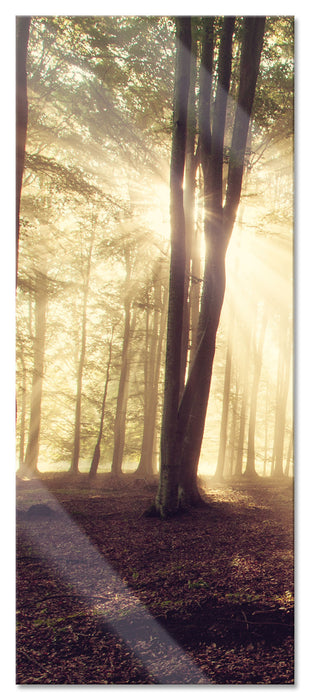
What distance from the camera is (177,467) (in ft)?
20.0

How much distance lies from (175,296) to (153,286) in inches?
287

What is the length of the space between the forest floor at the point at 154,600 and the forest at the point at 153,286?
0.6 inches

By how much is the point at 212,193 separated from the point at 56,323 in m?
8.08

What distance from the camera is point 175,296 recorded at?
593 centimetres

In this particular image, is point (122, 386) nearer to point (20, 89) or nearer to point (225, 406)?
point (225, 406)

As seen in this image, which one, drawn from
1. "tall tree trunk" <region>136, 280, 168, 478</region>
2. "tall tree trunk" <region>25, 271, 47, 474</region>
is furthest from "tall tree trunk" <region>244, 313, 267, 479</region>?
"tall tree trunk" <region>25, 271, 47, 474</region>

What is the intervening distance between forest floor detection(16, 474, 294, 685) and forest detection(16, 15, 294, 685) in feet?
0.05

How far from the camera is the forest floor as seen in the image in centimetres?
247

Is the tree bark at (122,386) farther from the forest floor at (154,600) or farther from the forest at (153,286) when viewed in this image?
the forest floor at (154,600)

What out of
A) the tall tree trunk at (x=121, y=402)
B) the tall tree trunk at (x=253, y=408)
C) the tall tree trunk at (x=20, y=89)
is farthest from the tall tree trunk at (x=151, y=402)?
the tall tree trunk at (x=20, y=89)

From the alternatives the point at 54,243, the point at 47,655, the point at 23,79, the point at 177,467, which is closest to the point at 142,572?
the point at 47,655

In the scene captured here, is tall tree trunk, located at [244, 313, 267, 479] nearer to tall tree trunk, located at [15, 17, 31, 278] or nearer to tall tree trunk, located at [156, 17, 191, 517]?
tall tree trunk, located at [156, 17, 191, 517]

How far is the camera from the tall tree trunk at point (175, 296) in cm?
565

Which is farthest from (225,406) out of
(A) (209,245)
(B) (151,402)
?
(A) (209,245)
